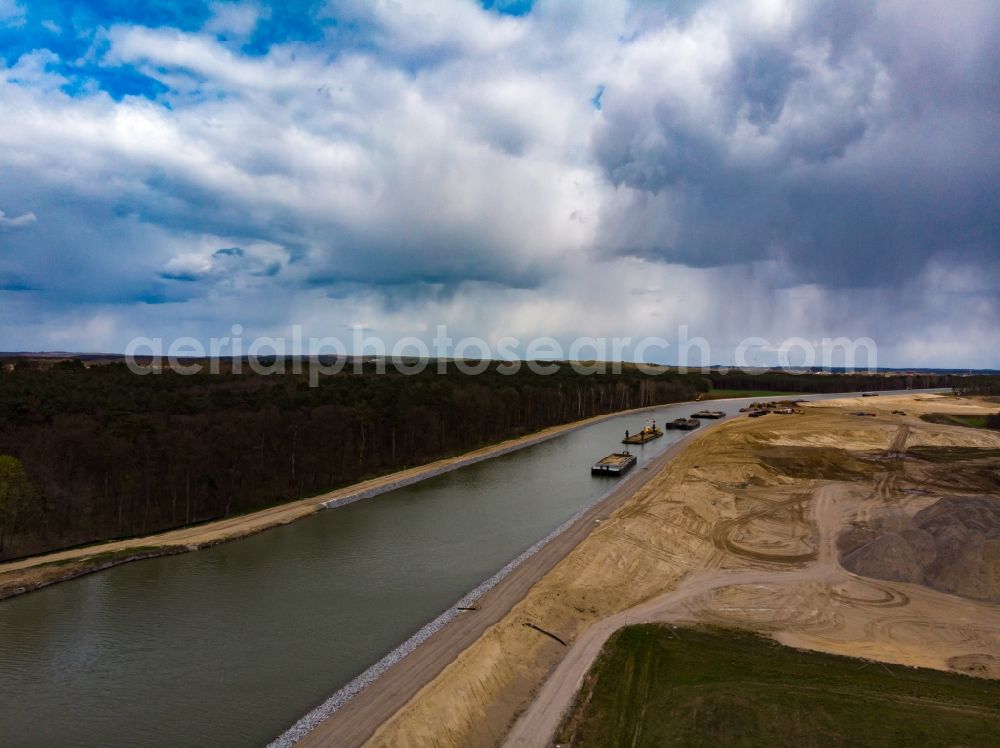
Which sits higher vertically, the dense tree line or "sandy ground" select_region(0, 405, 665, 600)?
the dense tree line

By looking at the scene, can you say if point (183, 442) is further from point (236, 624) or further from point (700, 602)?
point (700, 602)

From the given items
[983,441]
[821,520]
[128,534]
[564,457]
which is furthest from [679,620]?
[983,441]

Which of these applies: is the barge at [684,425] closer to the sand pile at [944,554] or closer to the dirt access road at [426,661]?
the sand pile at [944,554]

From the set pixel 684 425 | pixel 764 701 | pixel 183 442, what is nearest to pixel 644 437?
pixel 684 425

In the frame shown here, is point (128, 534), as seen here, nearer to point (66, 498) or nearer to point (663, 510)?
point (66, 498)

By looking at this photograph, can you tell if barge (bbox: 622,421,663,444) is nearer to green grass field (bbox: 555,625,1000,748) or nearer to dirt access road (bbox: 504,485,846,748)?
dirt access road (bbox: 504,485,846,748)

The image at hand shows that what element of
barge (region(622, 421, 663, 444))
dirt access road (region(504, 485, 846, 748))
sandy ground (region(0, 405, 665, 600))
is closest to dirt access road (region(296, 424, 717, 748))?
dirt access road (region(504, 485, 846, 748))
